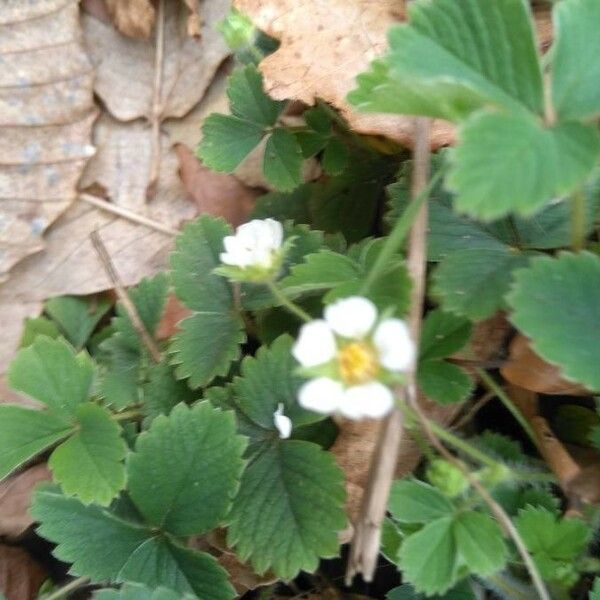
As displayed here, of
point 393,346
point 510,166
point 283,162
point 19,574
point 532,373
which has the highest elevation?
point 510,166

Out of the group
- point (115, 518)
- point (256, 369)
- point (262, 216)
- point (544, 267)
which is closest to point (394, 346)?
point (544, 267)

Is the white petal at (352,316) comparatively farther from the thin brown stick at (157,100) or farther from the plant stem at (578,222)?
the thin brown stick at (157,100)

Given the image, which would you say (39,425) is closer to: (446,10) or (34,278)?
(34,278)

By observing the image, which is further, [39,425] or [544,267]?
[39,425]

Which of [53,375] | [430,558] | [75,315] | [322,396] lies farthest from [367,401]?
[75,315]

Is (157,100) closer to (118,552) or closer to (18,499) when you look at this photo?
(18,499)

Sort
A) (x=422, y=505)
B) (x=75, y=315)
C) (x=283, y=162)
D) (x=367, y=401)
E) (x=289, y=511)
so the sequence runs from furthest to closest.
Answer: (x=75, y=315) → (x=283, y=162) → (x=289, y=511) → (x=422, y=505) → (x=367, y=401)
